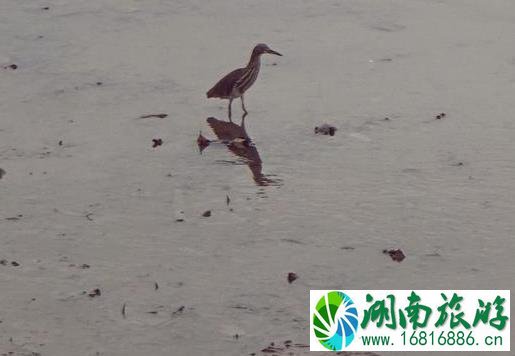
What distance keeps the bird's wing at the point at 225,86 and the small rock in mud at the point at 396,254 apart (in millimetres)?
3877

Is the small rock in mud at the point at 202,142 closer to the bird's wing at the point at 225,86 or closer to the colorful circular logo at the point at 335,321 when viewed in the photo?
the bird's wing at the point at 225,86

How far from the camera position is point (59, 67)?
14.8 meters

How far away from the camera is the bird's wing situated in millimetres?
13281

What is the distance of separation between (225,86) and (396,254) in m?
4.09

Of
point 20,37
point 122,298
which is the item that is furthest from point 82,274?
point 20,37

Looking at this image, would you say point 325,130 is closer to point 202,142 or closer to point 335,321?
point 202,142

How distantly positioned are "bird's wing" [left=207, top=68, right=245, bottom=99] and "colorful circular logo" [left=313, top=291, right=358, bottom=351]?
451 centimetres

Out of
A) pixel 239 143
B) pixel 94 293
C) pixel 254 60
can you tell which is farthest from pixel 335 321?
pixel 254 60

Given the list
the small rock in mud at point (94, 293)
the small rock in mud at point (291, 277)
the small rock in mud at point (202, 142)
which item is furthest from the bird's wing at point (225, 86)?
the small rock in mud at point (94, 293)

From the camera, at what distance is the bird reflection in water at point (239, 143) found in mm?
11727

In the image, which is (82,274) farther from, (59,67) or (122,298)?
(59,67)

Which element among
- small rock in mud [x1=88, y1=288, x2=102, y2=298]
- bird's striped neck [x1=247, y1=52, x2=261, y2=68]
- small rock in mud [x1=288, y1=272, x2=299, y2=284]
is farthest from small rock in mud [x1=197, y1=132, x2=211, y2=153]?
small rock in mud [x1=88, y1=288, x2=102, y2=298]

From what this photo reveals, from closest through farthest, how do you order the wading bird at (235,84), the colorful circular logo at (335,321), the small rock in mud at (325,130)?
the colorful circular logo at (335,321)
the small rock in mud at (325,130)
the wading bird at (235,84)

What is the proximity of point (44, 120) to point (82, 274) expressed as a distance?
382cm
